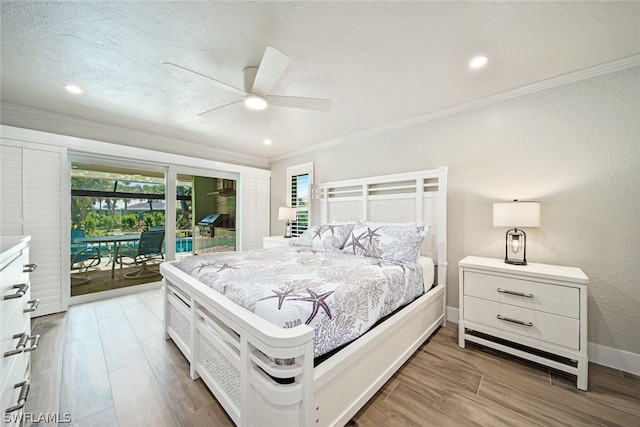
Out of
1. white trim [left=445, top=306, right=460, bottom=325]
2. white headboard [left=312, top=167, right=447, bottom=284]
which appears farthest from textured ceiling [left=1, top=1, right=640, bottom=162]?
white trim [left=445, top=306, right=460, bottom=325]

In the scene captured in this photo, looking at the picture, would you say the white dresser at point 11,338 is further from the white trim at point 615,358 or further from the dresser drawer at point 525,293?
the white trim at point 615,358

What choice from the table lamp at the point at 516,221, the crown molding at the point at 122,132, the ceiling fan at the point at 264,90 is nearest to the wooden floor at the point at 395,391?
the table lamp at the point at 516,221

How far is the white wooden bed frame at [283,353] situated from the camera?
107 centimetres

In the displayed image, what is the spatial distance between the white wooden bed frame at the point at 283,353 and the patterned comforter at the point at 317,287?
73 mm

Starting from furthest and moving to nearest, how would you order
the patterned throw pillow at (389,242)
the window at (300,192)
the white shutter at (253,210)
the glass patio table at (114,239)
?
the white shutter at (253,210) < the window at (300,192) < the glass patio table at (114,239) < the patterned throw pillow at (389,242)

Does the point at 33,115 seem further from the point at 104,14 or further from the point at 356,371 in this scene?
the point at 356,371

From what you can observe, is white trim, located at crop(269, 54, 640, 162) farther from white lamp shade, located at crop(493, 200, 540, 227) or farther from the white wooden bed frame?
white lamp shade, located at crop(493, 200, 540, 227)

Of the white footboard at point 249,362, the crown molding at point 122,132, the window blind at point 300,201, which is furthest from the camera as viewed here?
the window blind at point 300,201

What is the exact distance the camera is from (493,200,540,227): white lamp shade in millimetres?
2045

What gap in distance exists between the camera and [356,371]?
142 centimetres

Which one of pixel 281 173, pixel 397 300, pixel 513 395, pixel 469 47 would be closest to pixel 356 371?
pixel 397 300

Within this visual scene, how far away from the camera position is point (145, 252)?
382 cm

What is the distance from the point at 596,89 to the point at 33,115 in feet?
19.6

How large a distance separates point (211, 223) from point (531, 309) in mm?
4695
